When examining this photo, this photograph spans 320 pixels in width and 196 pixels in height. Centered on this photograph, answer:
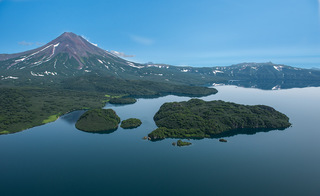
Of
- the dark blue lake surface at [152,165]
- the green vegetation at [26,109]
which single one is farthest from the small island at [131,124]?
the green vegetation at [26,109]

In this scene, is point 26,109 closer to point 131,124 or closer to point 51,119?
point 51,119

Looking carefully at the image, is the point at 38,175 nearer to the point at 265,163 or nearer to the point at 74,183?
the point at 74,183

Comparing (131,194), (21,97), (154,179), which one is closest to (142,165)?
(154,179)

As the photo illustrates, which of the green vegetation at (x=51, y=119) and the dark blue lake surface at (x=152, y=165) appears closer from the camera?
the dark blue lake surface at (x=152, y=165)

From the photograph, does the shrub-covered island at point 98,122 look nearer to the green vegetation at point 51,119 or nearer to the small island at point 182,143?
the green vegetation at point 51,119

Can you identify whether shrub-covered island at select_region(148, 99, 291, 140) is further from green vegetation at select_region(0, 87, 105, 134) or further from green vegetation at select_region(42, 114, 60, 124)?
green vegetation at select_region(0, 87, 105, 134)

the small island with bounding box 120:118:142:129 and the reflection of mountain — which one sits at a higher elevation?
the small island with bounding box 120:118:142:129

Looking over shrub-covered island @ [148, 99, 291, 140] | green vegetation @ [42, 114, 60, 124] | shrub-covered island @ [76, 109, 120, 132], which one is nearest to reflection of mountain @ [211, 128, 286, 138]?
shrub-covered island @ [148, 99, 291, 140]
